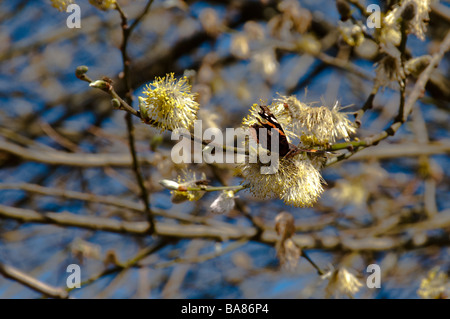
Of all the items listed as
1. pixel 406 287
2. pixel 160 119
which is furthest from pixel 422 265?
pixel 160 119

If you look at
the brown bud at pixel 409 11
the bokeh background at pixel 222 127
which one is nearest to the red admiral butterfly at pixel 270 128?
the brown bud at pixel 409 11

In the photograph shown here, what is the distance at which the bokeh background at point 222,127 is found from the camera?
314 cm

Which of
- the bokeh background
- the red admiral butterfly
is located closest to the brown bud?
the red admiral butterfly

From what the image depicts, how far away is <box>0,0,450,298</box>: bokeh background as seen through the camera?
10.3 ft

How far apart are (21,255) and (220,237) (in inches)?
95.4

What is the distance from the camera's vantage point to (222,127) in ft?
10.7

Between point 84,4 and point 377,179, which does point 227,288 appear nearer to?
point 377,179

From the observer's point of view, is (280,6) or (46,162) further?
(280,6)

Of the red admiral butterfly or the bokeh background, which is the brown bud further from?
the bokeh background

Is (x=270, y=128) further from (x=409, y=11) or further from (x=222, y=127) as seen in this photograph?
(x=222, y=127)

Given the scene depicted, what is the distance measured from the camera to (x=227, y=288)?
4.27m

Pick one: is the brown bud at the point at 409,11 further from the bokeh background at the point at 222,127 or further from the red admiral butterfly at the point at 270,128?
the bokeh background at the point at 222,127

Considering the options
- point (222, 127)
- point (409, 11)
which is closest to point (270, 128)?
point (409, 11)
